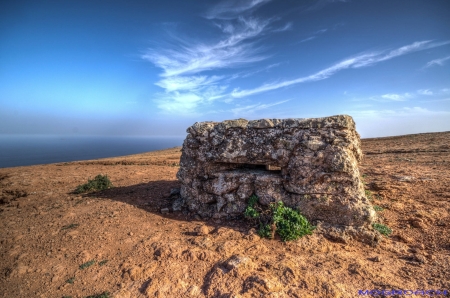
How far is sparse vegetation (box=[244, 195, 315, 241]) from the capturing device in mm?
4895

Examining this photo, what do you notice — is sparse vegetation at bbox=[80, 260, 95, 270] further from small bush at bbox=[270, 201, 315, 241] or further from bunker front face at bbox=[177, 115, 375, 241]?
small bush at bbox=[270, 201, 315, 241]

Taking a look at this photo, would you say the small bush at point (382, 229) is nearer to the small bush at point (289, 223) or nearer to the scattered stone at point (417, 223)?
the scattered stone at point (417, 223)

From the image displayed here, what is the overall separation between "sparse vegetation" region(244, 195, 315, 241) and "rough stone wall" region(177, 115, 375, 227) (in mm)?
275

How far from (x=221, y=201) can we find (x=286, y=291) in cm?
309

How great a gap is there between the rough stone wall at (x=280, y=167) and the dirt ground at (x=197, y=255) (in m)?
0.64

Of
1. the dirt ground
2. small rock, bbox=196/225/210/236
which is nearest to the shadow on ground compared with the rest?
the dirt ground

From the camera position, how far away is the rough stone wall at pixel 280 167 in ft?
16.9

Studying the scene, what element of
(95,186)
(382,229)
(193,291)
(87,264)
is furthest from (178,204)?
(382,229)

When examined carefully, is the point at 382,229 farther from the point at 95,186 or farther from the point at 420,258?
the point at 95,186

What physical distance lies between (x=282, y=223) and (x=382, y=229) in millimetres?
2413

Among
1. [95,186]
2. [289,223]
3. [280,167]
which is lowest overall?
[289,223]

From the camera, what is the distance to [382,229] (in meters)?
5.00

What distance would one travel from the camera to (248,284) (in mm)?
3541

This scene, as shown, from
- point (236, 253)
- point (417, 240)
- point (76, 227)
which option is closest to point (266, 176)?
point (236, 253)
